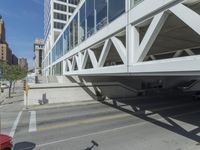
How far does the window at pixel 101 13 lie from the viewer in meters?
14.9

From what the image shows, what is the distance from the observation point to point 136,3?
10641mm

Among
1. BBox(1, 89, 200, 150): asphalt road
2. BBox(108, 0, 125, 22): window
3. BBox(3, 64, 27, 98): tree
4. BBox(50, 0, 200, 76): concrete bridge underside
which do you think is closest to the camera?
BBox(50, 0, 200, 76): concrete bridge underside

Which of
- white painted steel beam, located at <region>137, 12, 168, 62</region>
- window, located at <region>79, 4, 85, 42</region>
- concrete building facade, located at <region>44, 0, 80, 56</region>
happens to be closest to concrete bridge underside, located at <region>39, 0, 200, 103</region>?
white painted steel beam, located at <region>137, 12, 168, 62</region>

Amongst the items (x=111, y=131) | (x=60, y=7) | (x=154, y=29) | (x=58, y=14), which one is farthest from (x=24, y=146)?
(x=60, y=7)

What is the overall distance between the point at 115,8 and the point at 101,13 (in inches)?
107

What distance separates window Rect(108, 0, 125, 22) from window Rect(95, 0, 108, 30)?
817 mm

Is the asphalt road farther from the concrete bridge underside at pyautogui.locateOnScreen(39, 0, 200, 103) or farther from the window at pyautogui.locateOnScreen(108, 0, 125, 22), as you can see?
the window at pyautogui.locateOnScreen(108, 0, 125, 22)

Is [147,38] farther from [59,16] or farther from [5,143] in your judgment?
[59,16]

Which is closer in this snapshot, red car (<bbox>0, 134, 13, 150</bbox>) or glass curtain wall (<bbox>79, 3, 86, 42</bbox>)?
red car (<bbox>0, 134, 13, 150</bbox>)

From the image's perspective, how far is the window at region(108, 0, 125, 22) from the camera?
484 inches

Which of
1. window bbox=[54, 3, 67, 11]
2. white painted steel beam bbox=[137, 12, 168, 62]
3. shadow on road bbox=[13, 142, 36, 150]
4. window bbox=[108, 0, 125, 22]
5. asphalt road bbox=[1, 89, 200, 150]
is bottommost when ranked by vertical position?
shadow on road bbox=[13, 142, 36, 150]

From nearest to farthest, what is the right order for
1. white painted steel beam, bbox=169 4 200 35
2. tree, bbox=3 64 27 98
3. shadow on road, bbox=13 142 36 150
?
white painted steel beam, bbox=169 4 200 35 < shadow on road, bbox=13 142 36 150 < tree, bbox=3 64 27 98

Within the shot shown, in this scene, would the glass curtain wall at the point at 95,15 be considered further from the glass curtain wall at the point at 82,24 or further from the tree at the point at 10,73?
the tree at the point at 10,73

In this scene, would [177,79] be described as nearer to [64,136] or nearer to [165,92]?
[165,92]
